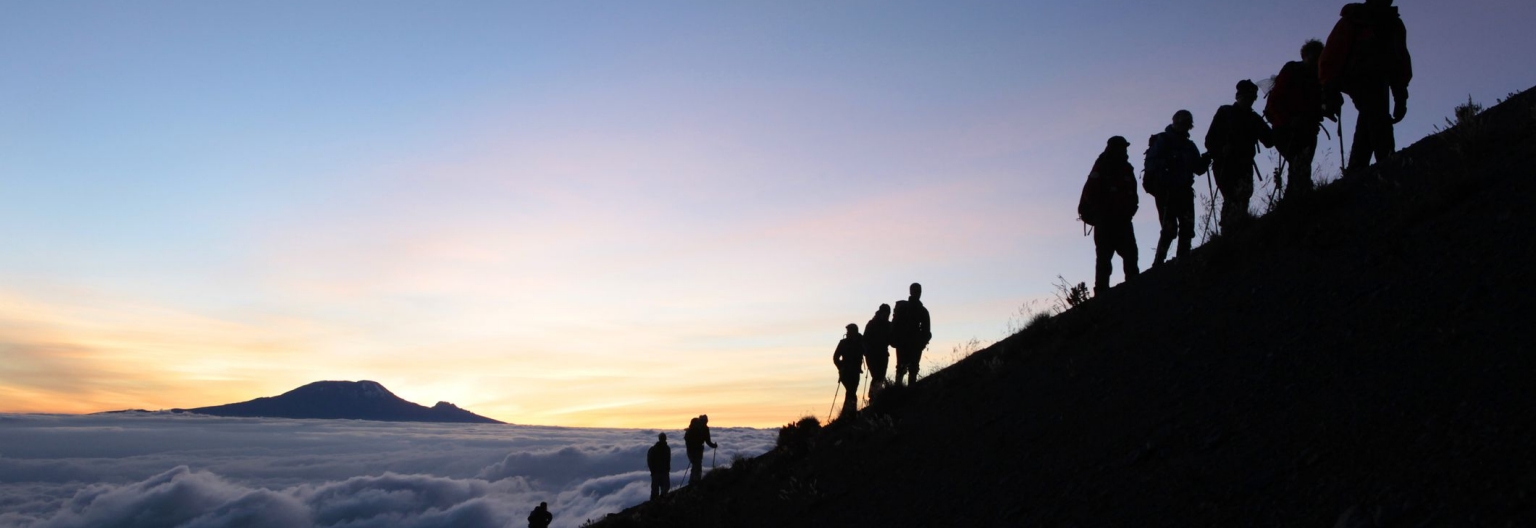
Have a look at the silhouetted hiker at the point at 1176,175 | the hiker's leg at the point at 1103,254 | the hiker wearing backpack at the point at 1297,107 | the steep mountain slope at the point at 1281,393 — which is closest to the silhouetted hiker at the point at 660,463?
the steep mountain slope at the point at 1281,393

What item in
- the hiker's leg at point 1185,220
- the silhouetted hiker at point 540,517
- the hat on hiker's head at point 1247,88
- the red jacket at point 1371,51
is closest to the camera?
the red jacket at point 1371,51

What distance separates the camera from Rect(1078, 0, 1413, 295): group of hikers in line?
329 inches

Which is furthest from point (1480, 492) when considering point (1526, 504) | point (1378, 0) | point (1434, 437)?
point (1378, 0)

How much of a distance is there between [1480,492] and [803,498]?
18.8ft

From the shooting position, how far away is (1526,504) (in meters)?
3.54

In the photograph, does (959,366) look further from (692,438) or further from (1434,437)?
(692,438)

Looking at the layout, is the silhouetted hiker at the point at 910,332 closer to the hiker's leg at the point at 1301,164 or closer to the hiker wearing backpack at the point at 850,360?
the hiker wearing backpack at the point at 850,360

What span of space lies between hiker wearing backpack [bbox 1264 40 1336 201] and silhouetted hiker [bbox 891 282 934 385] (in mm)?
5561

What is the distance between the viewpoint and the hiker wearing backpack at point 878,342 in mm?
14102

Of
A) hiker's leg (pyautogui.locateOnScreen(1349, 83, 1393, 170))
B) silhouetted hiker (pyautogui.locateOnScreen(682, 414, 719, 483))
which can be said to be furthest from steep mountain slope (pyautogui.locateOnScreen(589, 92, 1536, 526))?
silhouetted hiker (pyautogui.locateOnScreen(682, 414, 719, 483))

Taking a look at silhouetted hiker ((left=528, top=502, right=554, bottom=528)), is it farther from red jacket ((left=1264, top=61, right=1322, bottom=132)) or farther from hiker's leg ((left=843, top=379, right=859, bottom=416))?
red jacket ((left=1264, top=61, right=1322, bottom=132))

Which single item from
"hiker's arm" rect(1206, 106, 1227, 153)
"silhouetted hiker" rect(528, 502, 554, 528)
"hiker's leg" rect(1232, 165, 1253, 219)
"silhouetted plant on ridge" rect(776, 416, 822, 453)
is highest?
"hiker's arm" rect(1206, 106, 1227, 153)

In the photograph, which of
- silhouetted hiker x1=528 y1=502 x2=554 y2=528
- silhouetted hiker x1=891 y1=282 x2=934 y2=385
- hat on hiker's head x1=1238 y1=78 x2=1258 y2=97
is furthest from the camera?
silhouetted hiker x1=528 y1=502 x2=554 y2=528

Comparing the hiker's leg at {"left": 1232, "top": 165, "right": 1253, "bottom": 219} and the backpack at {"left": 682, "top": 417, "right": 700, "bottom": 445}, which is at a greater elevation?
the hiker's leg at {"left": 1232, "top": 165, "right": 1253, "bottom": 219}
